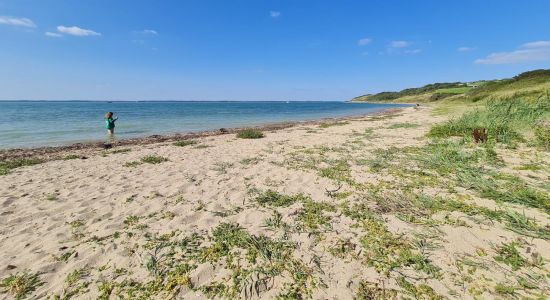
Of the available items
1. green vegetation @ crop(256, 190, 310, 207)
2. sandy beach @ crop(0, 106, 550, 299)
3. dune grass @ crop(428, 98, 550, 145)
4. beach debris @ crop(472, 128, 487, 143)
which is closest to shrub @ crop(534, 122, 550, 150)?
dune grass @ crop(428, 98, 550, 145)

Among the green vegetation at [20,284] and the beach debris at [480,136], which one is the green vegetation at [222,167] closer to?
the green vegetation at [20,284]

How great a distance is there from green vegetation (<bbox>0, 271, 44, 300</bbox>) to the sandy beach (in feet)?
0.18

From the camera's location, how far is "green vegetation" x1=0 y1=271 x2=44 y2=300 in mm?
3238

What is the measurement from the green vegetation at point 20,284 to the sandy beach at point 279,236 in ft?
0.18

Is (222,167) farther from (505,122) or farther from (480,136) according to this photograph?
(505,122)

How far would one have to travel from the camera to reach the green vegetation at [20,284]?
3238mm

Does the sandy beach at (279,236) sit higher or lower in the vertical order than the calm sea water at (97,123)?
lower

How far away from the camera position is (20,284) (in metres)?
3.35

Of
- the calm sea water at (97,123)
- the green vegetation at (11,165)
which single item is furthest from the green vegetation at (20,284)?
the calm sea water at (97,123)

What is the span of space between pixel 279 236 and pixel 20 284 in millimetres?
3483

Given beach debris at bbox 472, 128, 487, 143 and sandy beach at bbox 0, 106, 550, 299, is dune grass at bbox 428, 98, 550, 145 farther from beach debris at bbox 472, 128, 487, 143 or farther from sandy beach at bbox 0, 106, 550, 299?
sandy beach at bbox 0, 106, 550, 299

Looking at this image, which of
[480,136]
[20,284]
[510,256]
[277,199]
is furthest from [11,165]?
[480,136]

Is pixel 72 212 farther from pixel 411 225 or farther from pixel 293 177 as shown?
pixel 411 225

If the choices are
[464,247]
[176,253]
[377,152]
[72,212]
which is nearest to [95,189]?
[72,212]
